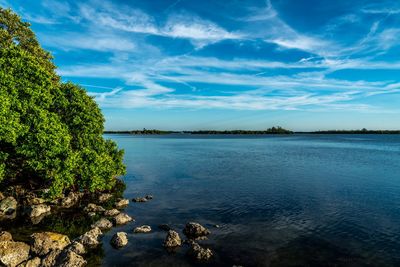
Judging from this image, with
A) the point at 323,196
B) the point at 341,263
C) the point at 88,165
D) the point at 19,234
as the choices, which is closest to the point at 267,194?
the point at 323,196

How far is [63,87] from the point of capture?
136 ft

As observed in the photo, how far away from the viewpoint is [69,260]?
21156 millimetres

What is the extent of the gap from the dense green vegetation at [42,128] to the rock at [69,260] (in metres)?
13.0

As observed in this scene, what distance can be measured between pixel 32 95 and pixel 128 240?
Answer: 19.5 metres

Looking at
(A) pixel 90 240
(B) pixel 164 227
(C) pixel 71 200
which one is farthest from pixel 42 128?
(B) pixel 164 227

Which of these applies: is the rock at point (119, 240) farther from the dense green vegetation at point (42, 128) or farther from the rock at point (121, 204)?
the rock at point (121, 204)

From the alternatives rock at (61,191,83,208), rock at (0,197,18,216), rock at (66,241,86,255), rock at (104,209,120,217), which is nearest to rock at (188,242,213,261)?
rock at (66,241,86,255)

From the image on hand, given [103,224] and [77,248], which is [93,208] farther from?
[77,248]

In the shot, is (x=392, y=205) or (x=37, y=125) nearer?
(x=37, y=125)

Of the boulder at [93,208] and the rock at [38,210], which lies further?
A: the boulder at [93,208]

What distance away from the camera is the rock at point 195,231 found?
90.7 ft

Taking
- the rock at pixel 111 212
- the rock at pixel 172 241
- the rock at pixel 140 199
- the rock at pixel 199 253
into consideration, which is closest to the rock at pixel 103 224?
the rock at pixel 111 212

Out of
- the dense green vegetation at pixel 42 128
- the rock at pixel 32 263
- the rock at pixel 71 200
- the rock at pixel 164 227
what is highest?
the dense green vegetation at pixel 42 128

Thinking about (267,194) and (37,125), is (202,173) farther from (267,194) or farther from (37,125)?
(37,125)
